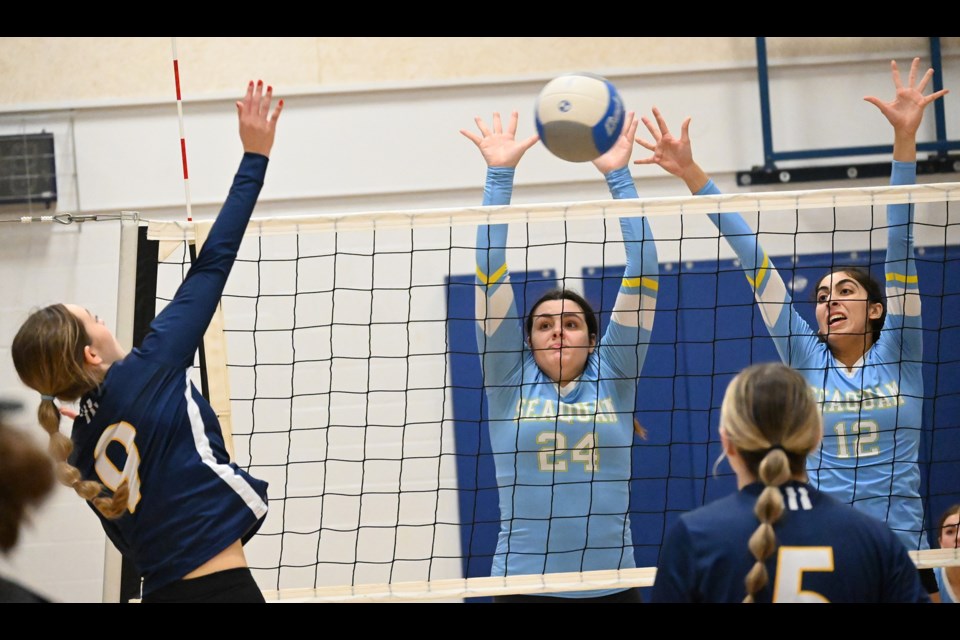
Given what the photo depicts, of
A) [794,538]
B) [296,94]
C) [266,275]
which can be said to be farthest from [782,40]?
[794,538]

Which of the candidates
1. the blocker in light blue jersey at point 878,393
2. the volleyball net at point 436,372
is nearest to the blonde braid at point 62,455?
the blocker in light blue jersey at point 878,393

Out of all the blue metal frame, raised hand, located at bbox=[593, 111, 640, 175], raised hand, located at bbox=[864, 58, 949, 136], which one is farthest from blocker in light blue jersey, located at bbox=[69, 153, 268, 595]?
the blue metal frame

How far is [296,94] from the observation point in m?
5.73

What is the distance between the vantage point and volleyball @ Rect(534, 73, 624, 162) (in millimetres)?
3393

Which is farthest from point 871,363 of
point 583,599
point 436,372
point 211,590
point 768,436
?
point 436,372

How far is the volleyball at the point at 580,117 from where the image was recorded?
339 centimetres

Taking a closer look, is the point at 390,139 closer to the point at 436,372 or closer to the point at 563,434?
the point at 436,372

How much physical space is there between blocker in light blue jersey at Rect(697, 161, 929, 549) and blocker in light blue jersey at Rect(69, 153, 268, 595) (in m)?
1.96

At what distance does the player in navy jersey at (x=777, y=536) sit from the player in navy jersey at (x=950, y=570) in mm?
2053

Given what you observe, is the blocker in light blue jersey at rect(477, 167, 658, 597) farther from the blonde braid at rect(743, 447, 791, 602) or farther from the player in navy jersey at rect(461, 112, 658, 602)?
the blonde braid at rect(743, 447, 791, 602)

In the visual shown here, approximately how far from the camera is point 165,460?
2.64 meters

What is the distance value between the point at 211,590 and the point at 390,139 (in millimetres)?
3612
